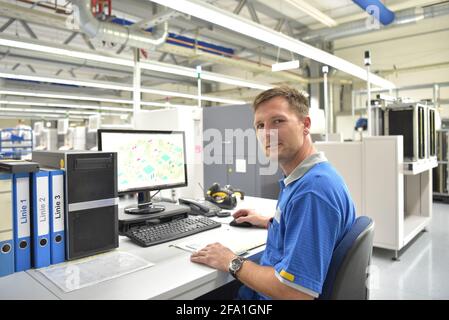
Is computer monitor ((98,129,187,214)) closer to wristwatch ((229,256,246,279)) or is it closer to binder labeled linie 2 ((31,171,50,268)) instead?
binder labeled linie 2 ((31,171,50,268))

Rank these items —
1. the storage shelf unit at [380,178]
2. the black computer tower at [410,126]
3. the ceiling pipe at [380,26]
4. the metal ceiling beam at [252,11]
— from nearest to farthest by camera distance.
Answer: the storage shelf unit at [380,178], the black computer tower at [410,126], the ceiling pipe at [380,26], the metal ceiling beam at [252,11]

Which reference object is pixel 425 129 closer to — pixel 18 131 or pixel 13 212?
pixel 13 212

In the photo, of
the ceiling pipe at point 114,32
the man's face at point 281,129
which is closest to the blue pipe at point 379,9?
the ceiling pipe at point 114,32

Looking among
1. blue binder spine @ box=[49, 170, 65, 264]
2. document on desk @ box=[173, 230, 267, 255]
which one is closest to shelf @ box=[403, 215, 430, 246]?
document on desk @ box=[173, 230, 267, 255]

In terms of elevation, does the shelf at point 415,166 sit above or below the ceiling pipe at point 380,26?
below

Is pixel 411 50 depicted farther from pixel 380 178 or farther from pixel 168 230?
pixel 168 230

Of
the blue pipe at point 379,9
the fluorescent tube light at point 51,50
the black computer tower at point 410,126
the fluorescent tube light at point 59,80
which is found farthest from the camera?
the fluorescent tube light at point 59,80

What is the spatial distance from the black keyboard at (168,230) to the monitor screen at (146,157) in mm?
185

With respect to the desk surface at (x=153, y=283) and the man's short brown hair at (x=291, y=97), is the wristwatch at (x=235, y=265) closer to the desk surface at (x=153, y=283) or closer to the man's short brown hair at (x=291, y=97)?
the desk surface at (x=153, y=283)

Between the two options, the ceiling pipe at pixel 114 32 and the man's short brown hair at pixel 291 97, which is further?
the ceiling pipe at pixel 114 32

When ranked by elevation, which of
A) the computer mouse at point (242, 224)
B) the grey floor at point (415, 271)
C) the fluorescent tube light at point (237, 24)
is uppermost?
the fluorescent tube light at point (237, 24)

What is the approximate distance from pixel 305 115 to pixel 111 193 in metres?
0.71

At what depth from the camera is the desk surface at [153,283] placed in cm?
81

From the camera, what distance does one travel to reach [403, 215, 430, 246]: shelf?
3.03 m
